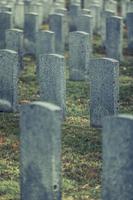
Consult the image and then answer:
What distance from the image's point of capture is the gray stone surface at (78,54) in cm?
1259

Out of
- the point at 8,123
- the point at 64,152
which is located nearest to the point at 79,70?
the point at 8,123

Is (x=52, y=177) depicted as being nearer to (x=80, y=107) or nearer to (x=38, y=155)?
(x=38, y=155)

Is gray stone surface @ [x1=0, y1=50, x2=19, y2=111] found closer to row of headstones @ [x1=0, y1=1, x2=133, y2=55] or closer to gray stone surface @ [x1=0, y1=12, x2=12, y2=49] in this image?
row of headstones @ [x1=0, y1=1, x2=133, y2=55]

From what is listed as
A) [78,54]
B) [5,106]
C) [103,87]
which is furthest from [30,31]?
[103,87]

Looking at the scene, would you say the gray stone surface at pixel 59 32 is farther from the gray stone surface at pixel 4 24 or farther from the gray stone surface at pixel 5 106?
the gray stone surface at pixel 5 106

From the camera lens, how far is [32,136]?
657 centimetres

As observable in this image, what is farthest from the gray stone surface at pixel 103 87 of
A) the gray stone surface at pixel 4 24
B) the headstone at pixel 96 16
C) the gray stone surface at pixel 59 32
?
the headstone at pixel 96 16

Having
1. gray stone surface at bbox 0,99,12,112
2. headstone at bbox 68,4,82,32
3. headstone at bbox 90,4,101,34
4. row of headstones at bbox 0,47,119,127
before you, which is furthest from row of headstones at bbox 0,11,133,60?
row of headstones at bbox 0,47,119,127

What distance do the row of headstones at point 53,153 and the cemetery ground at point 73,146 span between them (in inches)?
27.3

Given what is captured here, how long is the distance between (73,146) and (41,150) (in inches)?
98.7

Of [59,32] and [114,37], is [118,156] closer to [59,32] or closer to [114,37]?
[114,37]

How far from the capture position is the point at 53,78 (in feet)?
32.5

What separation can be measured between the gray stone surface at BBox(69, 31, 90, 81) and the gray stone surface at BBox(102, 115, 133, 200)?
631cm

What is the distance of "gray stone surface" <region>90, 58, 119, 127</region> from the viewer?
31.6ft
